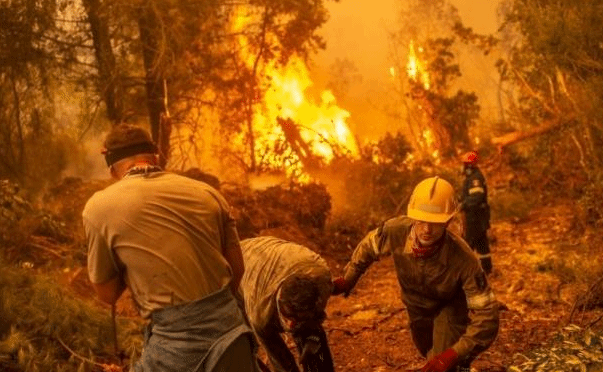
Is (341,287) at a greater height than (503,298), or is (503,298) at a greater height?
(341,287)

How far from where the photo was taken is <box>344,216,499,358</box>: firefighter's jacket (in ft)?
10.4

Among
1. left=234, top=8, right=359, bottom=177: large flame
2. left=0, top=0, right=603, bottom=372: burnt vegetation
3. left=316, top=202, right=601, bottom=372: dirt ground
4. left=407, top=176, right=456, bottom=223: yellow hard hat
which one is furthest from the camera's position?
left=234, top=8, right=359, bottom=177: large flame

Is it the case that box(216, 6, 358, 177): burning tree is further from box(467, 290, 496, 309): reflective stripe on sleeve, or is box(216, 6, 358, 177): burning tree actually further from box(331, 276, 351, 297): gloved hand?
box(467, 290, 496, 309): reflective stripe on sleeve

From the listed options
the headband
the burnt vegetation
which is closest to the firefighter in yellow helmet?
the headband

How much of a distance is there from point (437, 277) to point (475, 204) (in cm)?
454

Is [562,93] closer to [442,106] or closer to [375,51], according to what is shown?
[442,106]

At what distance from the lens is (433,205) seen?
10.8ft

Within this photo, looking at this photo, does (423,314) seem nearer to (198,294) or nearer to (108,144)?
(198,294)

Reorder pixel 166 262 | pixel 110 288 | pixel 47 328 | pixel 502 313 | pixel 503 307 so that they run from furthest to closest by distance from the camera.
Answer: pixel 503 307 < pixel 502 313 < pixel 47 328 < pixel 110 288 < pixel 166 262

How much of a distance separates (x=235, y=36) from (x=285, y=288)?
437 inches

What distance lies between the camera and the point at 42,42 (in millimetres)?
11055

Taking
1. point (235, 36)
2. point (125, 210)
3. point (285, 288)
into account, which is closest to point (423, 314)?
point (285, 288)

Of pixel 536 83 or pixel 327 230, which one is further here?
pixel 536 83

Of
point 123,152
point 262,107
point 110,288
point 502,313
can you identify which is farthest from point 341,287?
point 262,107
